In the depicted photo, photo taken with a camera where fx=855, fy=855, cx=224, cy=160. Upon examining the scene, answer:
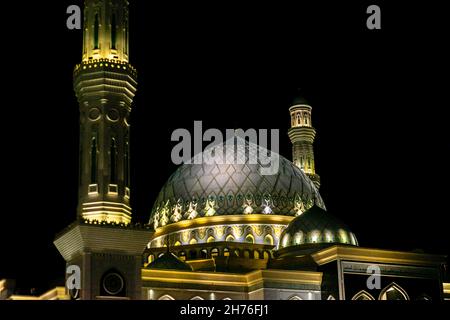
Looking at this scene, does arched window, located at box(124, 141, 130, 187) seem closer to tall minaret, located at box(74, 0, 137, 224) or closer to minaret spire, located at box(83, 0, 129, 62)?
tall minaret, located at box(74, 0, 137, 224)

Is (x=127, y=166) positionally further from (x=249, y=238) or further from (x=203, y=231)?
(x=249, y=238)

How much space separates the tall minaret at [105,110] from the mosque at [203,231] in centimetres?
2

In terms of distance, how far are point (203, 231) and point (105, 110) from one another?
10239 mm

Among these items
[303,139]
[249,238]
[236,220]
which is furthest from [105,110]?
[303,139]

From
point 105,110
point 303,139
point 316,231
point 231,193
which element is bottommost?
point 316,231

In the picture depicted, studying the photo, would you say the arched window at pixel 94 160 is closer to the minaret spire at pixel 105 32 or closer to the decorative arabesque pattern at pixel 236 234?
the minaret spire at pixel 105 32

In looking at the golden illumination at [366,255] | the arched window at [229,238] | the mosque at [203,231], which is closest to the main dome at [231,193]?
the mosque at [203,231]

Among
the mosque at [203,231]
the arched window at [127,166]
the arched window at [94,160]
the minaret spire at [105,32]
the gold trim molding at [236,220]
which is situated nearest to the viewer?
the mosque at [203,231]

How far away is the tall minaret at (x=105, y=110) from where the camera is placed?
59.9 feet

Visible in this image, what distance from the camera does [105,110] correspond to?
62.1 ft

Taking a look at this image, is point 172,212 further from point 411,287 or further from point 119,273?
point 119,273
